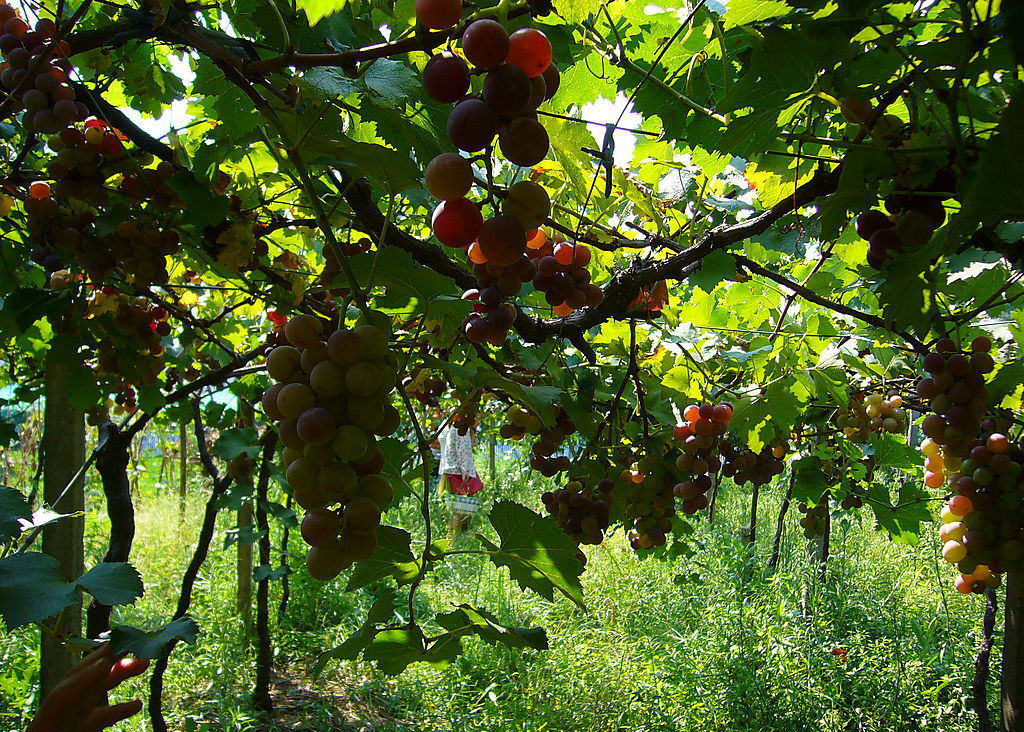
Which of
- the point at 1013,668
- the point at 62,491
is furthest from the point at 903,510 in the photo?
the point at 62,491

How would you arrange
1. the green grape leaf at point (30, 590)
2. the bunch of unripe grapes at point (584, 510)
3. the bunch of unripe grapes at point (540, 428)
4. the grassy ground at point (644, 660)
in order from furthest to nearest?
the grassy ground at point (644, 660) → the bunch of unripe grapes at point (540, 428) → the bunch of unripe grapes at point (584, 510) → the green grape leaf at point (30, 590)

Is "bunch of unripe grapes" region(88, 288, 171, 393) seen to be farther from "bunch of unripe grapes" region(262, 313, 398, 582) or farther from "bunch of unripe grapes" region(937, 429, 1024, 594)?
"bunch of unripe grapes" region(937, 429, 1024, 594)

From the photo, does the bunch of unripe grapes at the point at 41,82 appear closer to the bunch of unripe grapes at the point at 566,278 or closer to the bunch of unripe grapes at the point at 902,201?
the bunch of unripe grapes at the point at 566,278

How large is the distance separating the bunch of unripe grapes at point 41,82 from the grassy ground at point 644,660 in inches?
100

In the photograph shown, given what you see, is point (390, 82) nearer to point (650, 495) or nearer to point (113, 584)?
point (113, 584)

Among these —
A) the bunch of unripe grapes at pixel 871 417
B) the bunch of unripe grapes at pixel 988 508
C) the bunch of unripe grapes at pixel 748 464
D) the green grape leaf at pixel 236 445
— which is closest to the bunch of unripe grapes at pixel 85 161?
the green grape leaf at pixel 236 445

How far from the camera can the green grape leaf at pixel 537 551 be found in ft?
3.35

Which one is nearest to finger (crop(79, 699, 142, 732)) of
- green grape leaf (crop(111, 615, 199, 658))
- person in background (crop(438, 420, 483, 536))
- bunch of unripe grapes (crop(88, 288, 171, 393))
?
green grape leaf (crop(111, 615, 199, 658))

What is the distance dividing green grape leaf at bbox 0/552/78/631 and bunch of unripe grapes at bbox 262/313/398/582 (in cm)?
52

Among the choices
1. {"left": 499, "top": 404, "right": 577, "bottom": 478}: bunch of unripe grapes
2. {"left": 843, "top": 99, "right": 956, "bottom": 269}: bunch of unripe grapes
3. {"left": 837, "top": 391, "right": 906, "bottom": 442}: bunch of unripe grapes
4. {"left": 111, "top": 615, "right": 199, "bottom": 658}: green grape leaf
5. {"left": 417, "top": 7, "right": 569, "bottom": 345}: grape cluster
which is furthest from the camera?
{"left": 837, "top": 391, "right": 906, "bottom": 442}: bunch of unripe grapes

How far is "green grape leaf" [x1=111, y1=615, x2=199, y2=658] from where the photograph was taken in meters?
1.12

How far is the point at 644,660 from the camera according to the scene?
13.3 feet

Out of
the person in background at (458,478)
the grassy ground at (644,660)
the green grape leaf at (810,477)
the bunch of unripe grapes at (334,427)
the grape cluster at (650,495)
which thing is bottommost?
the grassy ground at (644,660)

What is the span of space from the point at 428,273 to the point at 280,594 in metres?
4.53
